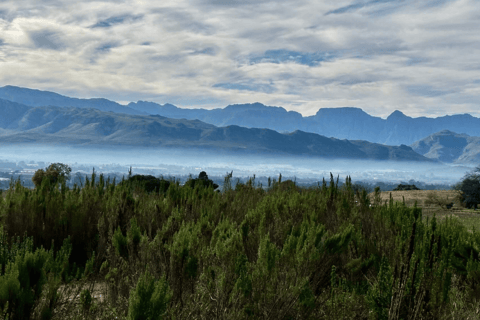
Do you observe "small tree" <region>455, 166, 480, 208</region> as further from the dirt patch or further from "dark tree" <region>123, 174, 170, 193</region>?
"dark tree" <region>123, 174, 170, 193</region>

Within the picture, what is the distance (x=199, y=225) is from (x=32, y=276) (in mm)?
1746

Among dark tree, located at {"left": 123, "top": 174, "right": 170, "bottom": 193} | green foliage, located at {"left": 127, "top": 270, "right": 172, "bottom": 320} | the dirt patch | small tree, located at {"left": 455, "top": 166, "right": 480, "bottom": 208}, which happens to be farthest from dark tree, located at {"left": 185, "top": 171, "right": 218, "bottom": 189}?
small tree, located at {"left": 455, "top": 166, "right": 480, "bottom": 208}

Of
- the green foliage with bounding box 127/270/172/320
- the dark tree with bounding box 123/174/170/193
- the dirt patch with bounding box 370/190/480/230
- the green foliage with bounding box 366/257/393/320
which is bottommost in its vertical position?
the dirt patch with bounding box 370/190/480/230

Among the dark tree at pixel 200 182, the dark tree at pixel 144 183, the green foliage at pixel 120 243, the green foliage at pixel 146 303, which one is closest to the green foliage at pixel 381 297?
the green foliage at pixel 146 303

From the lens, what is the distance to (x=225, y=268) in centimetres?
329

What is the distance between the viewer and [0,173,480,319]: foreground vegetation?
9.05ft

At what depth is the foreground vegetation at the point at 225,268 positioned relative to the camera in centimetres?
276

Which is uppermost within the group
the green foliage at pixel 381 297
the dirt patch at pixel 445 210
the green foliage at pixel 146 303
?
the green foliage at pixel 146 303

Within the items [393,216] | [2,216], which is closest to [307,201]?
[393,216]

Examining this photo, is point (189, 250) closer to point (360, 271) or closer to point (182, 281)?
point (182, 281)

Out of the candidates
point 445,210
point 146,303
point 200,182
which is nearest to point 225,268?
point 146,303

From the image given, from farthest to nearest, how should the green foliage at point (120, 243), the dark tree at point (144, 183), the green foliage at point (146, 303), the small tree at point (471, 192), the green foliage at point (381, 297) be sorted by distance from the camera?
the small tree at point (471, 192) → the dark tree at point (144, 183) → the green foliage at point (120, 243) → the green foliage at point (381, 297) → the green foliage at point (146, 303)

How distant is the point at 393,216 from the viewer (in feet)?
19.1

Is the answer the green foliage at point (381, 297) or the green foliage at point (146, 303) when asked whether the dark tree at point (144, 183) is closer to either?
the green foliage at point (381, 297)
